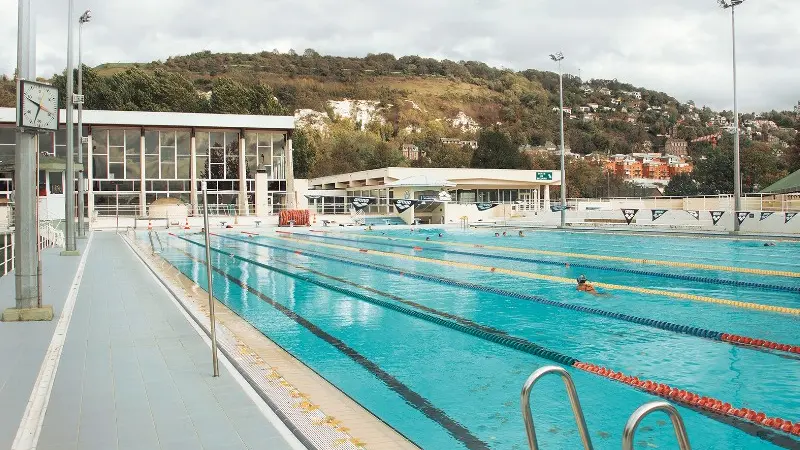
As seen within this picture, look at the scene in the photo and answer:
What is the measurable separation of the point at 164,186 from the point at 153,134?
3.18 meters

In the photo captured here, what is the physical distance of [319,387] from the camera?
16.3 ft

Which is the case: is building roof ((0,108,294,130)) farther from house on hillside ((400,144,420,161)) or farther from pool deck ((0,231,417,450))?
house on hillside ((400,144,420,161))

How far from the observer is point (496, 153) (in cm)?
6738

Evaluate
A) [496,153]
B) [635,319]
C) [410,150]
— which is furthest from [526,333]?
[410,150]

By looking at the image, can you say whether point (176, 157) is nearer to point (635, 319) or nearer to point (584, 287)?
point (584, 287)

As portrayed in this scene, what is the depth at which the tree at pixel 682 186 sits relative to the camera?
56.2 meters

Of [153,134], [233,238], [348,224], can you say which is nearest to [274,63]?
[153,134]

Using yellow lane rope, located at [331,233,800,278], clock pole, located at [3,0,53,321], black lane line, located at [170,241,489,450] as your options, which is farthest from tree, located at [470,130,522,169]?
clock pole, located at [3,0,53,321]

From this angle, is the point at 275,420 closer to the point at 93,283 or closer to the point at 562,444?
the point at 562,444

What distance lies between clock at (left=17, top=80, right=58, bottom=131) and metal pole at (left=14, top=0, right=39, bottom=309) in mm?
143

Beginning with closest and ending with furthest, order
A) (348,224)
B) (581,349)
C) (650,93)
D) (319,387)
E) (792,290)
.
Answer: (319,387) → (581,349) → (792,290) → (348,224) → (650,93)

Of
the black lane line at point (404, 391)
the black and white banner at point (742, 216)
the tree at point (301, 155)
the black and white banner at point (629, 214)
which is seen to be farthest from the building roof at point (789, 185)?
the tree at point (301, 155)

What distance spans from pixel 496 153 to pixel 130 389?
211 ft

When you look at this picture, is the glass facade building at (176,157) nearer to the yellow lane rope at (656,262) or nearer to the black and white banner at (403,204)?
the black and white banner at (403,204)
